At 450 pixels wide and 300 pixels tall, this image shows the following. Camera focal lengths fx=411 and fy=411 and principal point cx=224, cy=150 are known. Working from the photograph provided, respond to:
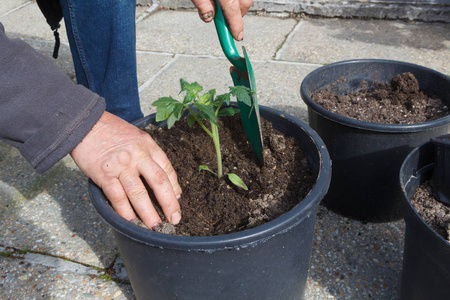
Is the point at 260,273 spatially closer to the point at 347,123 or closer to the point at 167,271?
the point at 167,271

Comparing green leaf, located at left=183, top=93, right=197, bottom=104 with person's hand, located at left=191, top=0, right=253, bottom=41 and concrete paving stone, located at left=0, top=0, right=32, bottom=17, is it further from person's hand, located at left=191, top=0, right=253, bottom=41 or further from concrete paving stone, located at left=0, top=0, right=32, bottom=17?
concrete paving stone, located at left=0, top=0, right=32, bottom=17

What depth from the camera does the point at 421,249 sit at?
1316 millimetres

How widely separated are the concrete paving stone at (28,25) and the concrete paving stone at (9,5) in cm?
8

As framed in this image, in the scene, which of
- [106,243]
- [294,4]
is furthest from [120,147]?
[294,4]

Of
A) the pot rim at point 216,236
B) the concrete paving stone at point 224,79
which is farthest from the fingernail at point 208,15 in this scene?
the concrete paving stone at point 224,79

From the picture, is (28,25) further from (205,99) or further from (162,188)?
(162,188)

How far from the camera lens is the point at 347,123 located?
182cm

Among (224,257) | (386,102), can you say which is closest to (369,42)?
(386,102)

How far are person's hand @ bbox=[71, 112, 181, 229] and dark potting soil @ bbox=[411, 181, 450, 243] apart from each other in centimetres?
90

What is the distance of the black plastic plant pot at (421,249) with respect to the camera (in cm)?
123

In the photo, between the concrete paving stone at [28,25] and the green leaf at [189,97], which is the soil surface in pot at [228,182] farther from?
the concrete paving stone at [28,25]

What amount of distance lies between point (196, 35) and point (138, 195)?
→ 3.14 metres

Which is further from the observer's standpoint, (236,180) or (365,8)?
(365,8)

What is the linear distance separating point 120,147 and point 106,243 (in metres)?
0.91
